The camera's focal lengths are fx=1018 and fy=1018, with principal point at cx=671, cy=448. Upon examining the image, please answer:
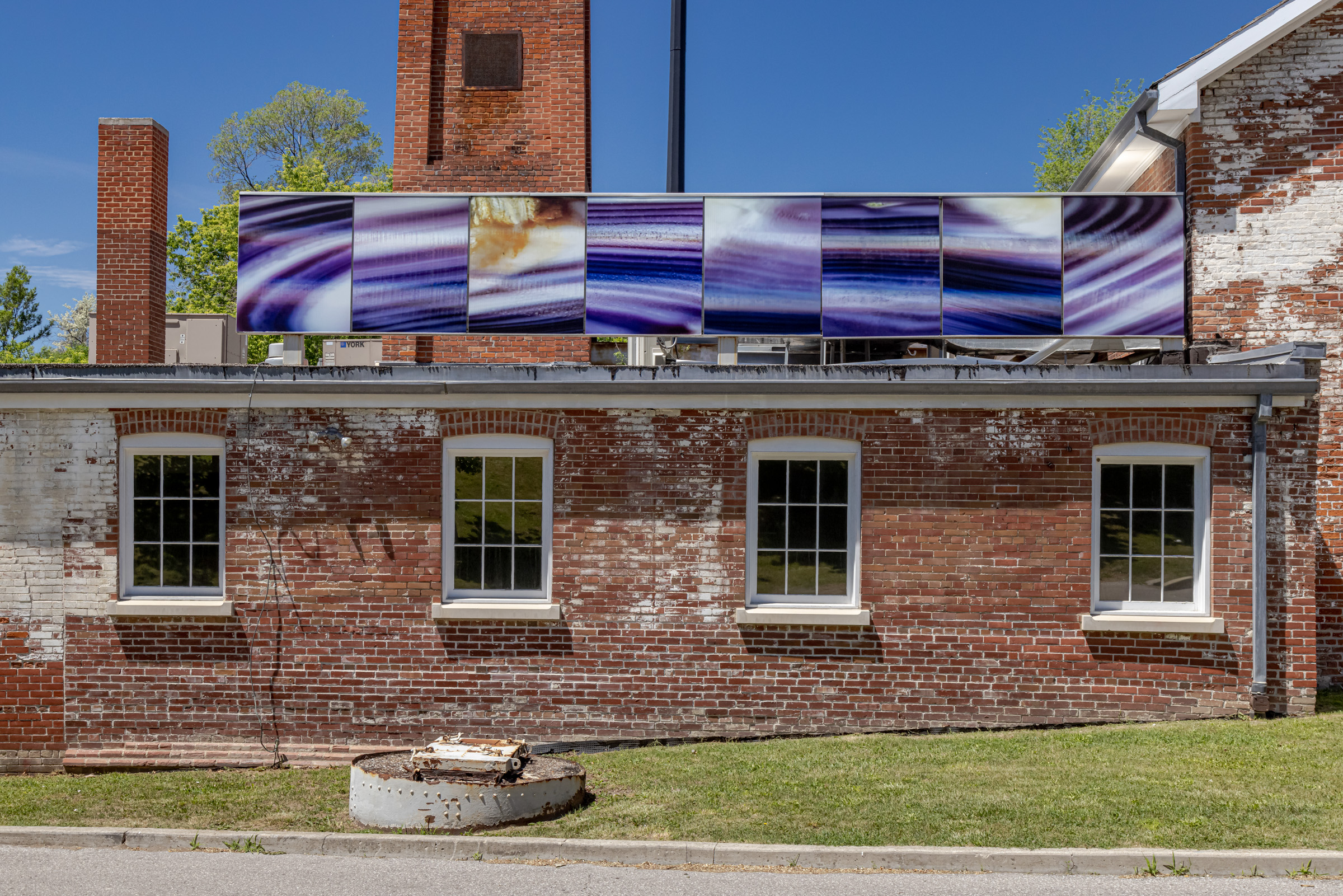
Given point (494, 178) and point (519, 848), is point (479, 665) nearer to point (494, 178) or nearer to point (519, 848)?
point (519, 848)

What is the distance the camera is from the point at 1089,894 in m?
6.25

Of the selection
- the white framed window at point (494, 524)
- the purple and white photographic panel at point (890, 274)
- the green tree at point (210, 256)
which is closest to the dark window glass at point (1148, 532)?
the purple and white photographic panel at point (890, 274)

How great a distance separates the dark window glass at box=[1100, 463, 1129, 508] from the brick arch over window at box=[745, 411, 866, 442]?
246 centimetres

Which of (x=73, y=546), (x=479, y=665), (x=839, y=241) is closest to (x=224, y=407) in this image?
(x=73, y=546)

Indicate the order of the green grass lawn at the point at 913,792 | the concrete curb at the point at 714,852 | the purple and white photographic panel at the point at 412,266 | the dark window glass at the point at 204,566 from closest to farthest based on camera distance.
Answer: the concrete curb at the point at 714,852 → the green grass lawn at the point at 913,792 → the dark window glass at the point at 204,566 → the purple and white photographic panel at the point at 412,266

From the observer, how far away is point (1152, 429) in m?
9.98

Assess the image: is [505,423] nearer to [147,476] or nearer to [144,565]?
[147,476]

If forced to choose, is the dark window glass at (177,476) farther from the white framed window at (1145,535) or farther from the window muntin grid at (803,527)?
the white framed window at (1145,535)

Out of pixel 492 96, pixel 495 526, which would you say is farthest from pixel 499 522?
pixel 492 96

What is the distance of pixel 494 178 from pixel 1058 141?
27.6 meters

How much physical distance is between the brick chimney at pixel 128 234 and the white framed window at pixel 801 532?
9116 mm

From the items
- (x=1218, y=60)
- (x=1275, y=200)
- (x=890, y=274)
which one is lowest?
(x=890, y=274)

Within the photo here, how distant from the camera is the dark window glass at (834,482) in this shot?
34.2ft

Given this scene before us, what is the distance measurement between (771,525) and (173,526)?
6299 mm
